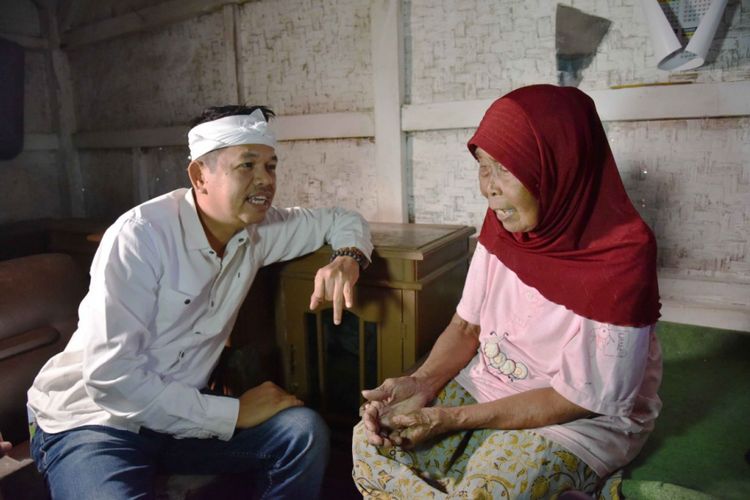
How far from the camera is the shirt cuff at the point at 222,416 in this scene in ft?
5.54

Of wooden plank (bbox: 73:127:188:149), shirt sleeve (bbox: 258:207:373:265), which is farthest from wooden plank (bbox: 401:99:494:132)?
wooden plank (bbox: 73:127:188:149)

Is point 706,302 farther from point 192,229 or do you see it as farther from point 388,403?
point 192,229

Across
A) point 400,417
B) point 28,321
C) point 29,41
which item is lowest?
point 400,417

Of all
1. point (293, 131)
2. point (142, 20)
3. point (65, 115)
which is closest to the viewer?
point (293, 131)

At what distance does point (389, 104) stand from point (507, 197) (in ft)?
4.48

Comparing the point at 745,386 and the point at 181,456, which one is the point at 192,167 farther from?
the point at 745,386

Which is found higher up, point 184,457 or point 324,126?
point 324,126

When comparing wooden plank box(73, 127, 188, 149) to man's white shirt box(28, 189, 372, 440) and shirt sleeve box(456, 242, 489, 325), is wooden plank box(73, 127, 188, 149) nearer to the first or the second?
man's white shirt box(28, 189, 372, 440)

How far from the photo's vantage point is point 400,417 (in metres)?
1.48

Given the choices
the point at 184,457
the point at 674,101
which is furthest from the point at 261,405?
the point at 674,101

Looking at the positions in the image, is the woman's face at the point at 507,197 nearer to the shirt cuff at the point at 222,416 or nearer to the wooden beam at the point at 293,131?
the shirt cuff at the point at 222,416

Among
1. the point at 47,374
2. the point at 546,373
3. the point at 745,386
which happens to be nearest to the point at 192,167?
the point at 47,374

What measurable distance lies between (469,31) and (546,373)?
1667 millimetres

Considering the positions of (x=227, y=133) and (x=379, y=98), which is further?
(x=379, y=98)
